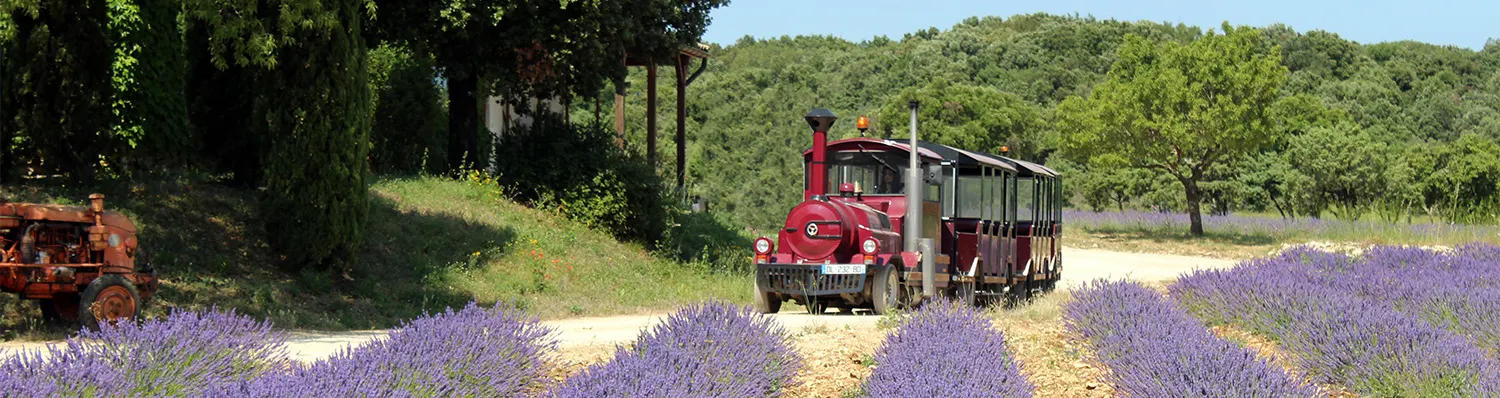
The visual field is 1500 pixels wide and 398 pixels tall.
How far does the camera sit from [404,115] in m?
25.9

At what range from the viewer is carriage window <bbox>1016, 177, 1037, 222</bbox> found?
66.1 feet

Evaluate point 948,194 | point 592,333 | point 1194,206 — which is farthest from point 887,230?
point 1194,206

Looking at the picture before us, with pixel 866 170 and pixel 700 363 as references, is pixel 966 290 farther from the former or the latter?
pixel 700 363

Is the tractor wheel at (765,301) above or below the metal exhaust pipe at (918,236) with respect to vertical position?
below

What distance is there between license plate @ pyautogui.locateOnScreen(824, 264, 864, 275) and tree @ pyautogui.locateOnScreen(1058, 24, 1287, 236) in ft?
73.0

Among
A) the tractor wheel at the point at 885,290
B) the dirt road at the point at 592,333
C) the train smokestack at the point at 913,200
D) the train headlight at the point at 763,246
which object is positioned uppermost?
the train smokestack at the point at 913,200

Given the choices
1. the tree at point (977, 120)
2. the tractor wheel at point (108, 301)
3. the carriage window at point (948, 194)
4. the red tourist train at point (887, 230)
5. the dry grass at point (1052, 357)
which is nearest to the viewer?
the dry grass at point (1052, 357)

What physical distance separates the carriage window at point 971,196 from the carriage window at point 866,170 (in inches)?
38.1

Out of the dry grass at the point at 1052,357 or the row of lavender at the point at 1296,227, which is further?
the row of lavender at the point at 1296,227

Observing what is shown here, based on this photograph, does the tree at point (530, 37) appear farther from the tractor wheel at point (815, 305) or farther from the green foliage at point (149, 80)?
the tractor wheel at point (815, 305)

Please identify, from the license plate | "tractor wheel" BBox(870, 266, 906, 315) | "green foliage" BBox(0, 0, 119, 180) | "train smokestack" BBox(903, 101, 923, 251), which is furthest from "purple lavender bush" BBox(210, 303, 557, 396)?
"green foliage" BBox(0, 0, 119, 180)

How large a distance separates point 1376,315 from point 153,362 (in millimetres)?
8213

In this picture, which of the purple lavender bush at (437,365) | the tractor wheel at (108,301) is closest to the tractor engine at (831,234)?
the purple lavender bush at (437,365)

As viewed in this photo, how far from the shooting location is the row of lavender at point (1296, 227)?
3131 cm
